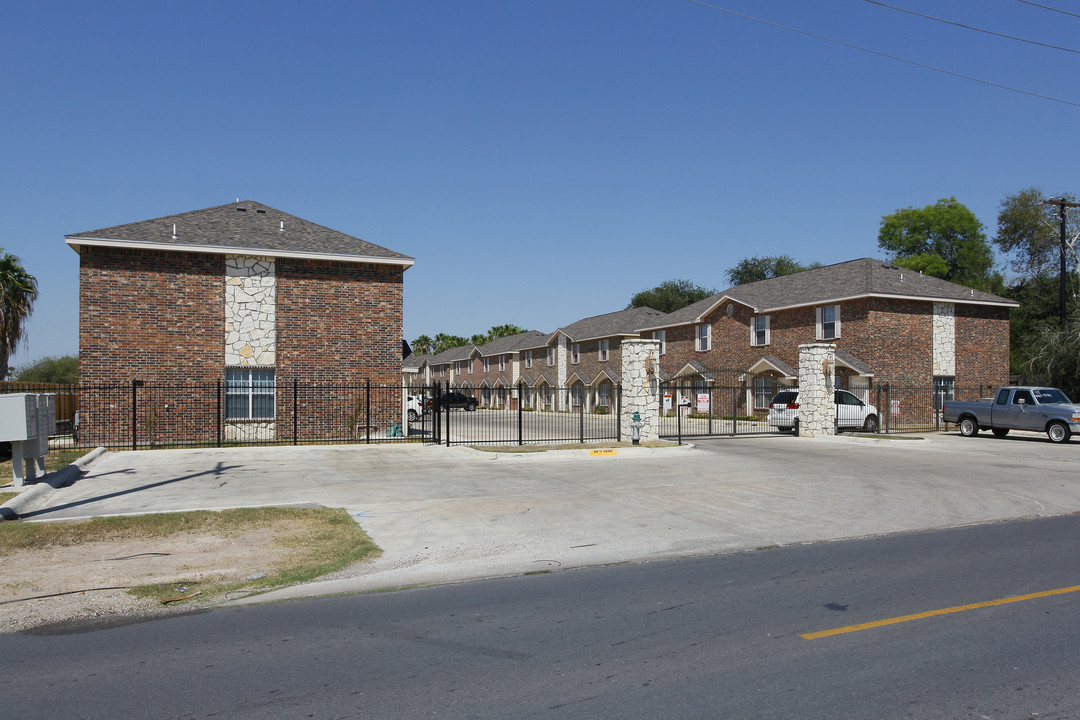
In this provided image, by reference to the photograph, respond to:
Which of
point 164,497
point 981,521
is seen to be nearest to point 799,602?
point 981,521

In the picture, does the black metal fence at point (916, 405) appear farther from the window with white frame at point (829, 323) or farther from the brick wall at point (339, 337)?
the brick wall at point (339, 337)

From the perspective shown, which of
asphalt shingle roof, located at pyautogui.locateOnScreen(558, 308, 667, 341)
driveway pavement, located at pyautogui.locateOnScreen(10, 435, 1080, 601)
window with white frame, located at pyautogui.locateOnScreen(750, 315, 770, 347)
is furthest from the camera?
asphalt shingle roof, located at pyautogui.locateOnScreen(558, 308, 667, 341)

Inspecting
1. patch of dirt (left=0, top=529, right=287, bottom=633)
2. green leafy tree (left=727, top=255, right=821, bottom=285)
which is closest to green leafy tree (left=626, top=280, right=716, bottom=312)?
green leafy tree (left=727, top=255, right=821, bottom=285)

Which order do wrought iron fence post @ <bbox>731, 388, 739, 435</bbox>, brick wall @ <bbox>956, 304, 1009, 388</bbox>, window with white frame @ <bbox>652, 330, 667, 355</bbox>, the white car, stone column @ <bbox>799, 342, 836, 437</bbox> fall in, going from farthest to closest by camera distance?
window with white frame @ <bbox>652, 330, 667, 355</bbox> → brick wall @ <bbox>956, 304, 1009, 388</bbox> → the white car → stone column @ <bbox>799, 342, 836, 437</bbox> → wrought iron fence post @ <bbox>731, 388, 739, 435</bbox>

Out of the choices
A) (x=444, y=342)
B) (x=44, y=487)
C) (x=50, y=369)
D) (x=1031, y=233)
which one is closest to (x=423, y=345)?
(x=444, y=342)

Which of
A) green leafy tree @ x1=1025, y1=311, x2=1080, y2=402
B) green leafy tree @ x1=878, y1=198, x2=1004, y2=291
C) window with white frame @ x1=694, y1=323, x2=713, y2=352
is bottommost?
green leafy tree @ x1=1025, y1=311, x2=1080, y2=402

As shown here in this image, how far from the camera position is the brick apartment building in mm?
23703

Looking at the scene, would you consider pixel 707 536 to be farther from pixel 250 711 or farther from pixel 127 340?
pixel 127 340

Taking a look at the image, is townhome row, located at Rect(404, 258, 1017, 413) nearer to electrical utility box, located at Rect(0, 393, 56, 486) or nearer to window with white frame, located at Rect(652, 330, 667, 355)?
window with white frame, located at Rect(652, 330, 667, 355)

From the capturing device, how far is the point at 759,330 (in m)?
42.5

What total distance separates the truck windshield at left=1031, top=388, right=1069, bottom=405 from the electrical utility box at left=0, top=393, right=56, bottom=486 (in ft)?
98.1

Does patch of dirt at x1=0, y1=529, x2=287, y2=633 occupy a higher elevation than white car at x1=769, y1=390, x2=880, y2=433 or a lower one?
lower

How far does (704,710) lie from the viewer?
4.51 m

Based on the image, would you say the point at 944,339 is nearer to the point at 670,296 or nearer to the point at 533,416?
the point at 533,416
